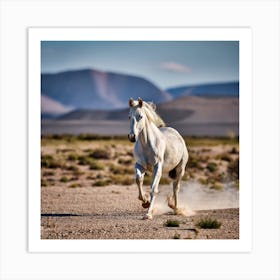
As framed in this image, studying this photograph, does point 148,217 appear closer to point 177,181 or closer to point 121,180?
point 177,181

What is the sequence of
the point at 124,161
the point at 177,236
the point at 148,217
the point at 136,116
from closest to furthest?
the point at 177,236
the point at 136,116
the point at 148,217
the point at 124,161

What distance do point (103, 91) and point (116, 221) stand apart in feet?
175

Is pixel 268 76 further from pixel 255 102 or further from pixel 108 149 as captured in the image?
pixel 108 149

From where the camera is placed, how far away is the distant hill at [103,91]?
2156 inches

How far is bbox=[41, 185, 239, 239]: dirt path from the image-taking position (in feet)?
28.9

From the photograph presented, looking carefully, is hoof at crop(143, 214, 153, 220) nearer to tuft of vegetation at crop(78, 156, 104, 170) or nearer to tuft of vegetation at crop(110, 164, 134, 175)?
tuft of vegetation at crop(110, 164, 134, 175)

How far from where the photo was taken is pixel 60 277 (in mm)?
8422

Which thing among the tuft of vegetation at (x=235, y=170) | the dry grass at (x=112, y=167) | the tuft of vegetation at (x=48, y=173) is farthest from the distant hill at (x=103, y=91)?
the tuft of vegetation at (x=235, y=170)

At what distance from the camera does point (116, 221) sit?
9.44 m

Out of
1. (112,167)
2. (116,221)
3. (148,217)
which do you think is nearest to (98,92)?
(112,167)

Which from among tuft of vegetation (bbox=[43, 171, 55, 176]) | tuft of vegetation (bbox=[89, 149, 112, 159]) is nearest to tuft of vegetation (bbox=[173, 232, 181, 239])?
tuft of vegetation (bbox=[43, 171, 55, 176])
